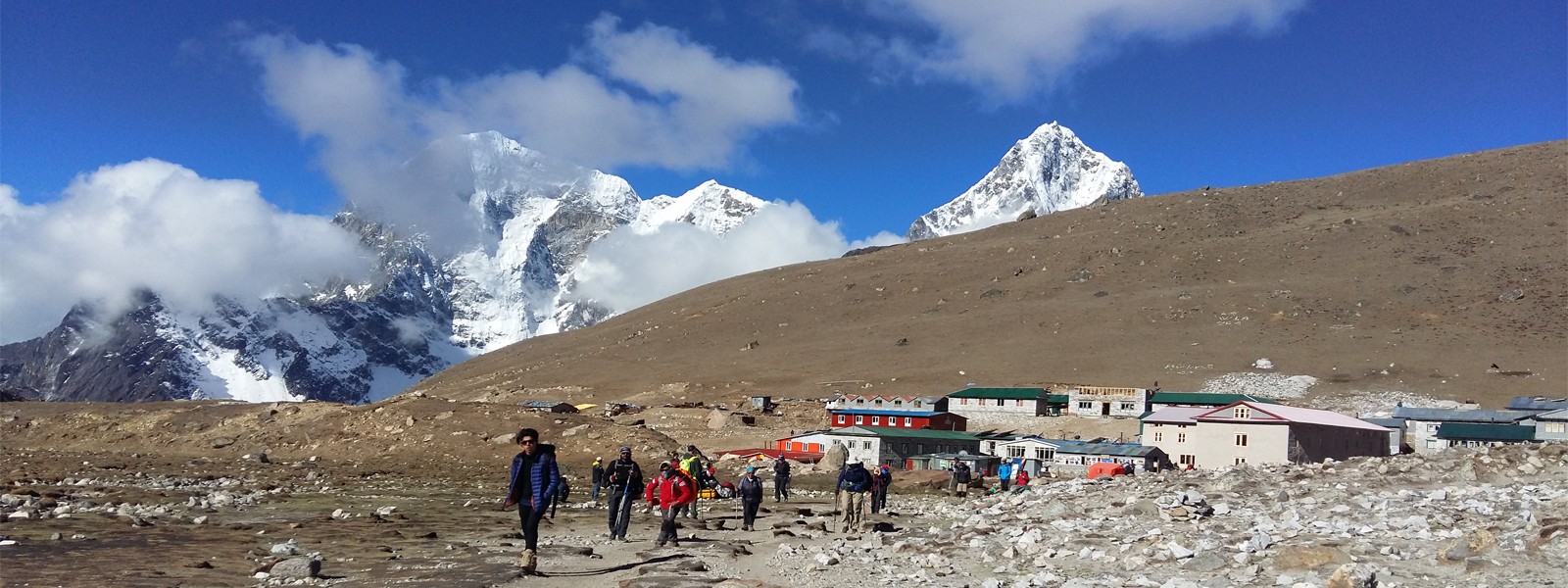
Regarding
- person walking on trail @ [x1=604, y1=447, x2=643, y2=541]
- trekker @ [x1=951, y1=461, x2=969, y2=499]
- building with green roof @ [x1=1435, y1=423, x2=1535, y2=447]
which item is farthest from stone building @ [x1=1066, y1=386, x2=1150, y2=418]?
person walking on trail @ [x1=604, y1=447, x2=643, y2=541]

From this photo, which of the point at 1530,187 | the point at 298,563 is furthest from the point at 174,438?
the point at 1530,187

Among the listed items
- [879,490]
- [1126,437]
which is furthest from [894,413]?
[879,490]

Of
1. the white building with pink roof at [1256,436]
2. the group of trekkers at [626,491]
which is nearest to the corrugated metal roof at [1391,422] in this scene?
the white building with pink roof at [1256,436]

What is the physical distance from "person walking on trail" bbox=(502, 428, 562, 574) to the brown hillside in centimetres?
8660

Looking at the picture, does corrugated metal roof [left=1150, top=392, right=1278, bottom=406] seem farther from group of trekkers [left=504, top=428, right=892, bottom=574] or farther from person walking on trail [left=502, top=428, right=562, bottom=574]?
person walking on trail [left=502, top=428, right=562, bottom=574]

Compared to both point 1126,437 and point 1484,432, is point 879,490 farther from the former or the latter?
point 1126,437

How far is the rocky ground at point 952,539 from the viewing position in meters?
14.1

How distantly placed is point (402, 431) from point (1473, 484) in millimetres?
49830

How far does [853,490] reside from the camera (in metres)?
22.5

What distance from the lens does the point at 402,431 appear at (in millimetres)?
60469

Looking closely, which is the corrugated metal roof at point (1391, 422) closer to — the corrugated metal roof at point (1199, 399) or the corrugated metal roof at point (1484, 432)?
the corrugated metal roof at point (1484, 432)

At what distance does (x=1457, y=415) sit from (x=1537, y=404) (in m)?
8.10

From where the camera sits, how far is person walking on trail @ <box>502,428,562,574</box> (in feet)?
51.5

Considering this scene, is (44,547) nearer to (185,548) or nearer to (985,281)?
(185,548)
